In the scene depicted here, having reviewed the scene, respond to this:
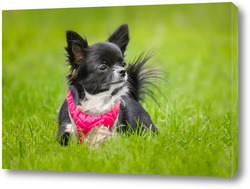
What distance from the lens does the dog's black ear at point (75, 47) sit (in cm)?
331

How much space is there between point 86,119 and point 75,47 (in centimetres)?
58

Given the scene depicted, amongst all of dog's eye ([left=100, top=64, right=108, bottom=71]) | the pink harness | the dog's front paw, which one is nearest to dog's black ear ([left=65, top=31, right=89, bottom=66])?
dog's eye ([left=100, top=64, right=108, bottom=71])

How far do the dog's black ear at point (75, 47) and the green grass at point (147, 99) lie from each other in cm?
51

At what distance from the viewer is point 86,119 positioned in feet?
11.3

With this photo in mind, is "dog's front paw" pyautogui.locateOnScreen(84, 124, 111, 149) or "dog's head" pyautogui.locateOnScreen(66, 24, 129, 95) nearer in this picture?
"dog's head" pyautogui.locateOnScreen(66, 24, 129, 95)

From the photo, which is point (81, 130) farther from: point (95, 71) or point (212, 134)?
point (212, 134)

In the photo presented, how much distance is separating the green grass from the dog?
0.16 m

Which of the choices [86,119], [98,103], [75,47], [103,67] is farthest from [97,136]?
[75,47]

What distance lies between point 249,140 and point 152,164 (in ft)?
2.68

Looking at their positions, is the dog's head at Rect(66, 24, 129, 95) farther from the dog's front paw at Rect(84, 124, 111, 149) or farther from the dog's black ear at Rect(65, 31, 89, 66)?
the dog's front paw at Rect(84, 124, 111, 149)

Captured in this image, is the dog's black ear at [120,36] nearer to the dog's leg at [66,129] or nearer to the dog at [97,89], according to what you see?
the dog at [97,89]

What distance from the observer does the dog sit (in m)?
3.32

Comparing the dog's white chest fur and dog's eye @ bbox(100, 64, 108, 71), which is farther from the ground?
dog's eye @ bbox(100, 64, 108, 71)

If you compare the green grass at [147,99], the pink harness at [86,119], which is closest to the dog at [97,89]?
the pink harness at [86,119]
